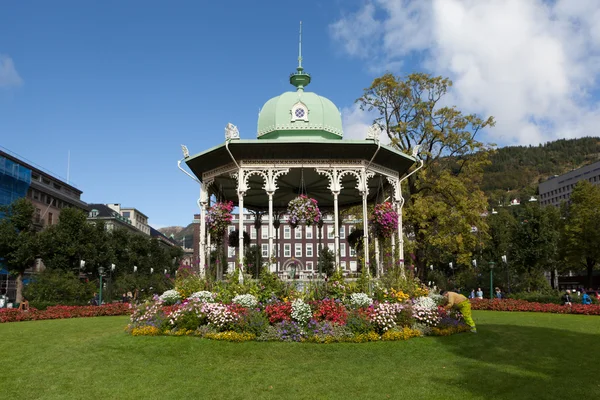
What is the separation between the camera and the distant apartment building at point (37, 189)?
5703 centimetres

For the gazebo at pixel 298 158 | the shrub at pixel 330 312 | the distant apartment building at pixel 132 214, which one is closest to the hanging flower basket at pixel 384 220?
the gazebo at pixel 298 158

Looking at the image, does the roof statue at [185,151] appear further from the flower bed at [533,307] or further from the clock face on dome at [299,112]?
the flower bed at [533,307]

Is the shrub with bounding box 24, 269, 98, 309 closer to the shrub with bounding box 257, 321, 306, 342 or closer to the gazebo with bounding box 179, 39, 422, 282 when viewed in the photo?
the gazebo with bounding box 179, 39, 422, 282

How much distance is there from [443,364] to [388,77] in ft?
81.7

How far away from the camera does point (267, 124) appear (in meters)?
21.0

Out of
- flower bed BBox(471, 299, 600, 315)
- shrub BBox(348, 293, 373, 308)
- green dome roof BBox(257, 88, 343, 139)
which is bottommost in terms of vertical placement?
flower bed BBox(471, 299, 600, 315)

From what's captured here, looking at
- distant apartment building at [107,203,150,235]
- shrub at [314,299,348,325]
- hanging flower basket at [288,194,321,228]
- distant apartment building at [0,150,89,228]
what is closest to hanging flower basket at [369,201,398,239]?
hanging flower basket at [288,194,321,228]

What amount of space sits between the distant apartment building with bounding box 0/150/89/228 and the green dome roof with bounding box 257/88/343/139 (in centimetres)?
4712

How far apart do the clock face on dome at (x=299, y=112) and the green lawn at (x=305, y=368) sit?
10061 millimetres

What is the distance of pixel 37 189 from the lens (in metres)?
65.8

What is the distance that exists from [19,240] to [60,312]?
1538 cm

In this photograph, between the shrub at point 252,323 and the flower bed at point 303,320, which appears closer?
the flower bed at point 303,320

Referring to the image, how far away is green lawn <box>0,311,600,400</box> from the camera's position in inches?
372

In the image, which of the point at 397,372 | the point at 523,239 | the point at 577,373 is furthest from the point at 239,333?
the point at 523,239
